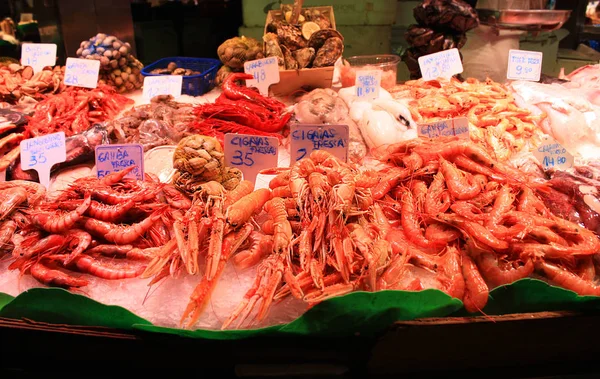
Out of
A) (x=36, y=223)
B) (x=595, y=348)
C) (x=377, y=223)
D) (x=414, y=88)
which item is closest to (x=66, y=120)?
(x=36, y=223)

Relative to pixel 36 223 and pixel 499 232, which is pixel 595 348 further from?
pixel 36 223

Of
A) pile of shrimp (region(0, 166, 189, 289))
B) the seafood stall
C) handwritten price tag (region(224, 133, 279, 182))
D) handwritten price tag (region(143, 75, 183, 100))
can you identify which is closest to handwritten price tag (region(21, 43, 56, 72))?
handwritten price tag (region(143, 75, 183, 100))

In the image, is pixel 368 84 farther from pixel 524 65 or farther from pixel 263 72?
pixel 524 65

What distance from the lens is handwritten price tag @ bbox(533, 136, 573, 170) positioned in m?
2.35

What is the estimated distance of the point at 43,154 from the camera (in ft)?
7.96

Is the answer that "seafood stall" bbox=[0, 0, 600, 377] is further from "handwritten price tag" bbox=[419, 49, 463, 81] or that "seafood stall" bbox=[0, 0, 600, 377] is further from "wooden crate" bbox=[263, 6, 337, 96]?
"handwritten price tag" bbox=[419, 49, 463, 81]

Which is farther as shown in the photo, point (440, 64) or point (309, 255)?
point (440, 64)

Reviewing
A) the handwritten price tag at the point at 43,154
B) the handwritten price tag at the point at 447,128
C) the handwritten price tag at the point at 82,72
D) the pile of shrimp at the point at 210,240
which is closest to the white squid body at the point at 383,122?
the handwritten price tag at the point at 447,128

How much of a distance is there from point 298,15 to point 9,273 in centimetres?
280

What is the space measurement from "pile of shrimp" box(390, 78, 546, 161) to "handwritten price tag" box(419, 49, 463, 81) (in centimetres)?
8

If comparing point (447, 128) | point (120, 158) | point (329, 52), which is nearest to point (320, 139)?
point (447, 128)

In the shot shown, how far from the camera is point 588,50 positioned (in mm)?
4832

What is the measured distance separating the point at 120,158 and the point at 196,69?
80.2 inches

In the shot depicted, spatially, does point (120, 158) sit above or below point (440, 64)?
below
